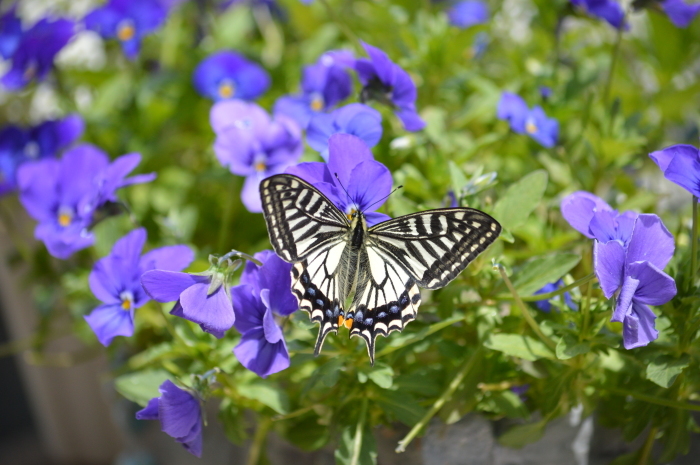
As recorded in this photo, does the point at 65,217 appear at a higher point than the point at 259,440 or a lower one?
higher

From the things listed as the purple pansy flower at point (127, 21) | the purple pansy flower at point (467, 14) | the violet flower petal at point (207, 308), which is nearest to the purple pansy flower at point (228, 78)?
the purple pansy flower at point (127, 21)

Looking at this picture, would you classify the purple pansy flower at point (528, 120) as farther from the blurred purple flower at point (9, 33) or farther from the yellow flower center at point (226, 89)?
the blurred purple flower at point (9, 33)

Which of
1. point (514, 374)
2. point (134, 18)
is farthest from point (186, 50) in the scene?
point (514, 374)

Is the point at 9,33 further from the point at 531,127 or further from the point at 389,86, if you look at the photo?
the point at 531,127

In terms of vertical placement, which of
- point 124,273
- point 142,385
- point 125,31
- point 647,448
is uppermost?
Result: point 125,31

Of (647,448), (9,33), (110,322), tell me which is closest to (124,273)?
(110,322)

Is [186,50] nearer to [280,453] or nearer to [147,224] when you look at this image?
[147,224]
